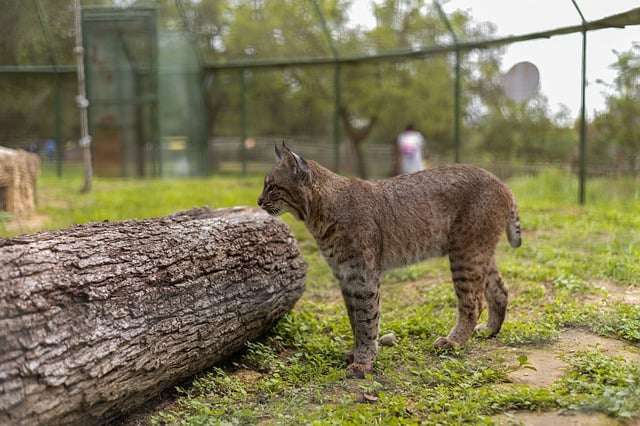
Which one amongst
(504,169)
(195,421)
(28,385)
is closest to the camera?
(28,385)

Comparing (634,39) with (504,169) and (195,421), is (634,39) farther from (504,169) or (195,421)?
(195,421)

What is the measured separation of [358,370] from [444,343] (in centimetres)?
88

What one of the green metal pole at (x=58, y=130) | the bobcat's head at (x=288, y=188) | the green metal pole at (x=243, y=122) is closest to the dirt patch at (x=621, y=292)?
the bobcat's head at (x=288, y=188)

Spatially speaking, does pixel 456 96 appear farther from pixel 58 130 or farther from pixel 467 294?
pixel 58 130

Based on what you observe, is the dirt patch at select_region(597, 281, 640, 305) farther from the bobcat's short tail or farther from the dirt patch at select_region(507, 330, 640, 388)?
the bobcat's short tail

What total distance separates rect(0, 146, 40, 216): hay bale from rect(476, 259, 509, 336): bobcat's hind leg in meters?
6.86

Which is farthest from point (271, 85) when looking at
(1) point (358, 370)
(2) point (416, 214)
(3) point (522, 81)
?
(1) point (358, 370)

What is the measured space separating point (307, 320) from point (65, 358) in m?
3.00

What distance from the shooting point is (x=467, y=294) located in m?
5.69

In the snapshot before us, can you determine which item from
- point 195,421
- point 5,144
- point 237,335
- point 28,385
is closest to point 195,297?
point 237,335

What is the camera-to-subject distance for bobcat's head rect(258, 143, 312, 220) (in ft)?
17.7

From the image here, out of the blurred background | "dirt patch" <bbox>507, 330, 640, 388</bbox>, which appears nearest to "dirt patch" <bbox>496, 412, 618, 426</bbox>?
"dirt patch" <bbox>507, 330, 640, 388</bbox>

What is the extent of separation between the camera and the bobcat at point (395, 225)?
5348 millimetres

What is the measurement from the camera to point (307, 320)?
21.1ft
